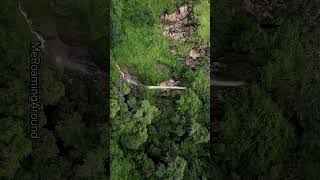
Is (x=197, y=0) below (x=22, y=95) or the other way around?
the other way around

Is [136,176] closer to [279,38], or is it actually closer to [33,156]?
[33,156]

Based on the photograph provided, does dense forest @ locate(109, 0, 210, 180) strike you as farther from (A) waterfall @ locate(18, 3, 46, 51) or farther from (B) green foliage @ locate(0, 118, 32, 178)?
(B) green foliage @ locate(0, 118, 32, 178)

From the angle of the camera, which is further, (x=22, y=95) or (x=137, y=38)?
(x=137, y=38)

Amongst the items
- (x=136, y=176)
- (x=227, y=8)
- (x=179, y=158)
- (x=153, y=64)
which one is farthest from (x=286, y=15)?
(x=136, y=176)

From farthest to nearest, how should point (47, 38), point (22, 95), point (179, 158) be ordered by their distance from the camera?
point (179, 158) → point (47, 38) → point (22, 95)

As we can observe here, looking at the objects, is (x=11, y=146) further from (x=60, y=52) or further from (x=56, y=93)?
(x=60, y=52)

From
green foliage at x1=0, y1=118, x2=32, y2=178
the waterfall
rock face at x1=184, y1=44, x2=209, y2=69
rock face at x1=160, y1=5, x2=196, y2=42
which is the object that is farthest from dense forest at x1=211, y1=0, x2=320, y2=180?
green foliage at x1=0, y1=118, x2=32, y2=178

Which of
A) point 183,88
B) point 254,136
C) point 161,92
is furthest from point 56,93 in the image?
point 254,136
